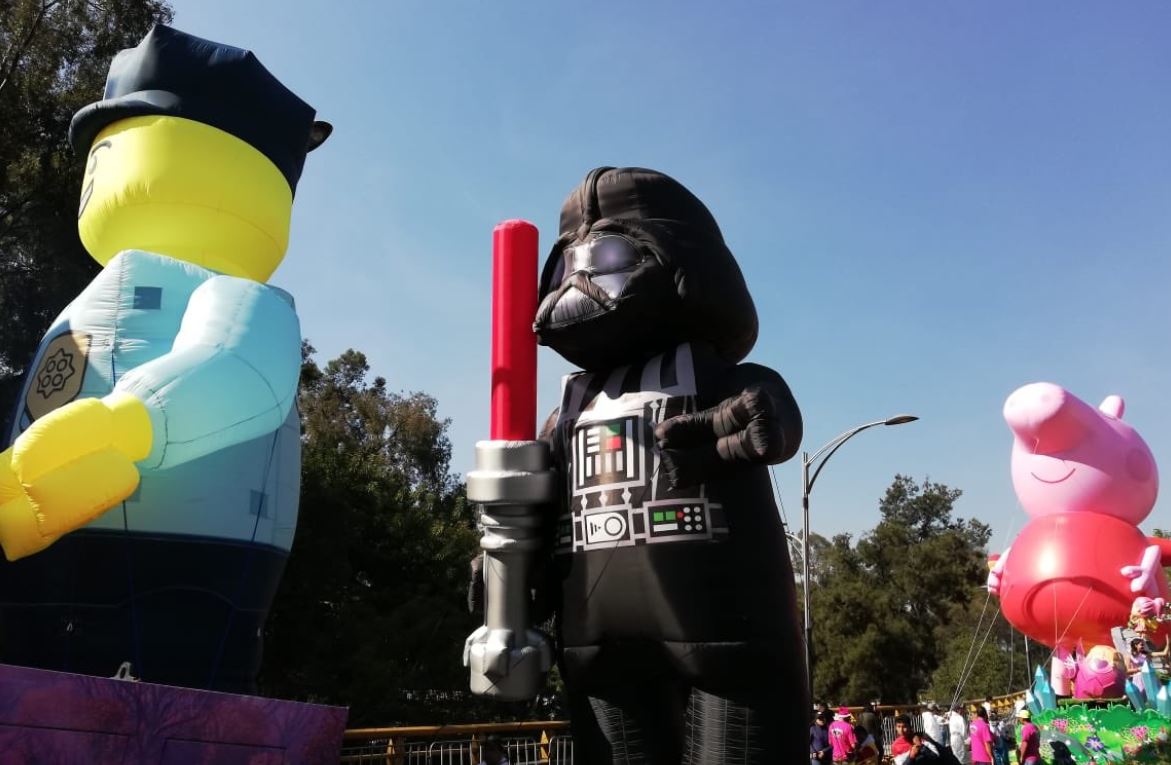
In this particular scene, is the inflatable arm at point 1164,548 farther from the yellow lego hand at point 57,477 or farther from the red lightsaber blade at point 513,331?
the yellow lego hand at point 57,477

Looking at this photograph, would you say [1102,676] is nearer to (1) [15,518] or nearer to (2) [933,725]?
(2) [933,725]

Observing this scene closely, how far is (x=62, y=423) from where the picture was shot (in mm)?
5180

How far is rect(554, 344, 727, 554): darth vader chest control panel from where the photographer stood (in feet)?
12.3

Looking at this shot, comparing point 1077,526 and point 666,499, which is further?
point 1077,526

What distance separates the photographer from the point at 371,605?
53.4 feet

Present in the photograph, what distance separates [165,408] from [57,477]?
0.67 meters

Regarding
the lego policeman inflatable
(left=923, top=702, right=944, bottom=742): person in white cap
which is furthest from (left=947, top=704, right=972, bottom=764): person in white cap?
the lego policeman inflatable

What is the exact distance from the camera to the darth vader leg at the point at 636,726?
3.78 m

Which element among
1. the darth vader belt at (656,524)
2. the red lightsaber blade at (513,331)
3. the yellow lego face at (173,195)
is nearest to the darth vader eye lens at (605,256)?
the red lightsaber blade at (513,331)

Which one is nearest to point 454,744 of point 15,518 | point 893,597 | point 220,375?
point 220,375

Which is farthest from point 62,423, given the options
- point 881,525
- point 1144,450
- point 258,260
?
point 881,525

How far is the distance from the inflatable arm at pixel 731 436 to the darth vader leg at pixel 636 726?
861 mm

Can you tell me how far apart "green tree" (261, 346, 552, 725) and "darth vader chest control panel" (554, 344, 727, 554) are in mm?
11203

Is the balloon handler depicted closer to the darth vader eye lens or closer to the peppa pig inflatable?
the darth vader eye lens
